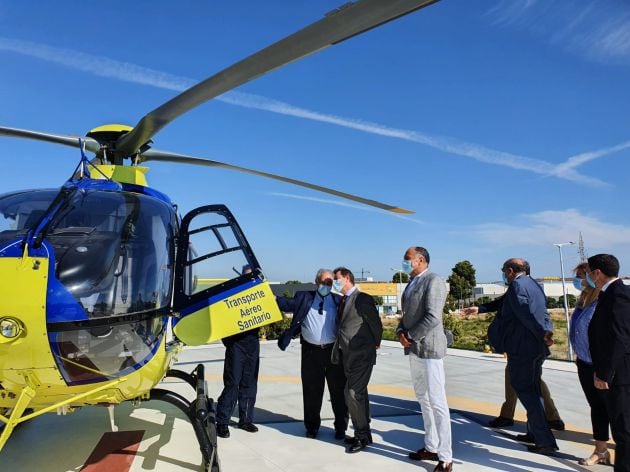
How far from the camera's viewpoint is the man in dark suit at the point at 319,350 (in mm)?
4750

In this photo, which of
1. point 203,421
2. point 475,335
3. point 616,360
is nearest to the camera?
point 616,360

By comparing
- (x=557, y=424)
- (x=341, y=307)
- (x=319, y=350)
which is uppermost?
(x=341, y=307)

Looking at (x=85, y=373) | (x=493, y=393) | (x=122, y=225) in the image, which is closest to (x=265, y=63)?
(x=122, y=225)

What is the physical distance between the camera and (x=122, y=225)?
3.38 meters

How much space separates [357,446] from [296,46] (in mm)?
3459

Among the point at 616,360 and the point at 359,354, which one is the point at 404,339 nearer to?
the point at 359,354

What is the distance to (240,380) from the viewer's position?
4.97 meters

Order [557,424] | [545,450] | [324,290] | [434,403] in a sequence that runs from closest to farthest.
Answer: [434,403]
[545,450]
[324,290]
[557,424]

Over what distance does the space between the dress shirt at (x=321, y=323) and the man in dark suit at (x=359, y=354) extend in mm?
288

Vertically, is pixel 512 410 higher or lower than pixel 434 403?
lower

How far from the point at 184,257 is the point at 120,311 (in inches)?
37.1

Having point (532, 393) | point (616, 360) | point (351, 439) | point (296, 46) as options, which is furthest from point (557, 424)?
point (296, 46)

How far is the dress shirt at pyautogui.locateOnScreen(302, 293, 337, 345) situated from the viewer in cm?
479

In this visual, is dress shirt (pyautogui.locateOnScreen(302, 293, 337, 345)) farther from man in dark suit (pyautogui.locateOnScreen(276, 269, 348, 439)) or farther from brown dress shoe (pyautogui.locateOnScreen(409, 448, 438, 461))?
brown dress shoe (pyautogui.locateOnScreen(409, 448, 438, 461))
